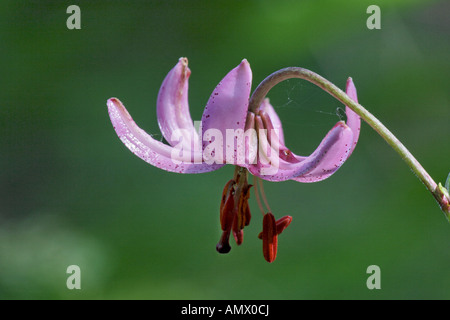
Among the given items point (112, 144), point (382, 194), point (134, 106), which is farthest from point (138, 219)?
point (382, 194)

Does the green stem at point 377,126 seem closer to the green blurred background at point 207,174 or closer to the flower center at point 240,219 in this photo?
the flower center at point 240,219

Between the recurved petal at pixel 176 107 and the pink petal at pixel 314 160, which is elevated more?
the recurved petal at pixel 176 107

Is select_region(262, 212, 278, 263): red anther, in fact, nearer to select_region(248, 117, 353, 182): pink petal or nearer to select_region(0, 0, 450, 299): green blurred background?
select_region(248, 117, 353, 182): pink petal

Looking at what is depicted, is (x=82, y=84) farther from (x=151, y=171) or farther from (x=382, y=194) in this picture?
(x=382, y=194)

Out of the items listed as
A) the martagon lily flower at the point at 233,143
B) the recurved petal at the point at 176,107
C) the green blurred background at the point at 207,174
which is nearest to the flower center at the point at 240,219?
the martagon lily flower at the point at 233,143

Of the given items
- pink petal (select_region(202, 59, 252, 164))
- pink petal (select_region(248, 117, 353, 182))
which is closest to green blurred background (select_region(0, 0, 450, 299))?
pink petal (select_region(248, 117, 353, 182))

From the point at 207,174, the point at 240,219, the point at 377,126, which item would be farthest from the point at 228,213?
the point at 207,174
